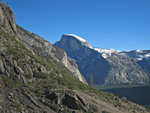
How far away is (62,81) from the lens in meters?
122

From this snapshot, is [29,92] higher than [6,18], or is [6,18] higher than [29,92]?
[6,18]

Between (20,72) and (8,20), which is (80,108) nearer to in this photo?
(20,72)

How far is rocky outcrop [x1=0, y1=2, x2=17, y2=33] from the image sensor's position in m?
149

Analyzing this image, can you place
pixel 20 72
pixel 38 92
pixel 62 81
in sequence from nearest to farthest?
pixel 38 92, pixel 20 72, pixel 62 81

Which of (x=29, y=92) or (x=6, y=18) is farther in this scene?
(x=6, y=18)

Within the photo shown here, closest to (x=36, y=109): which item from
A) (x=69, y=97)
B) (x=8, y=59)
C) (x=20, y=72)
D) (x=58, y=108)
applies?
(x=58, y=108)

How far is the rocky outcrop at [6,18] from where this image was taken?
14907 cm

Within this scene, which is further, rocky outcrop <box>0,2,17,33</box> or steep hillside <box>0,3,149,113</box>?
rocky outcrop <box>0,2,17,33</box>

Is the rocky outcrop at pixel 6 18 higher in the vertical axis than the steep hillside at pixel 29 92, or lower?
higher

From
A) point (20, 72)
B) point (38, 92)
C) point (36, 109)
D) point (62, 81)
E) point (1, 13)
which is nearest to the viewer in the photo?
point (36, 109)

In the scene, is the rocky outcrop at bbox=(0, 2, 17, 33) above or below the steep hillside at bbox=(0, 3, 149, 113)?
above

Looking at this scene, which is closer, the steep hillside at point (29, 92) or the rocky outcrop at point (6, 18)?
the steep hillside at point (29, 92)

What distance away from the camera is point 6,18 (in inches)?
6083

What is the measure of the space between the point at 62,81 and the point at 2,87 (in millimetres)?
41619
